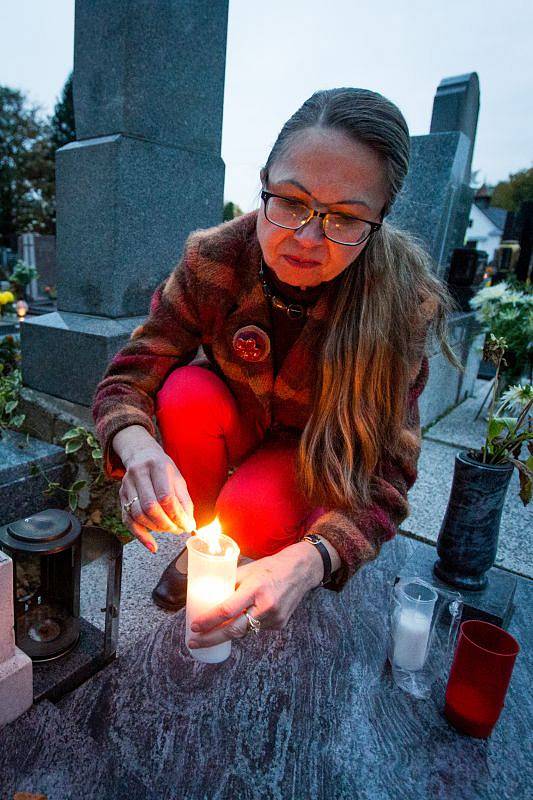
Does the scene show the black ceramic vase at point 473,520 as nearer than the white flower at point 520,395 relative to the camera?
Yes

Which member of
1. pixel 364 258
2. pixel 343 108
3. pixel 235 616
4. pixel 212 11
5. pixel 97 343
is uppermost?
pixel 212 11

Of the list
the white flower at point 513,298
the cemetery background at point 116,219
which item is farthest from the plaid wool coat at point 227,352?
the white flower at point 513,298

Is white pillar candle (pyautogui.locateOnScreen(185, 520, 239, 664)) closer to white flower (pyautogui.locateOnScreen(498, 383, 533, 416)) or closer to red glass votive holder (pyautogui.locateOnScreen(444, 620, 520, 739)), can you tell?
red glass votive holder (pyautogui.locateOnScreen(444, 620, 520, 739))

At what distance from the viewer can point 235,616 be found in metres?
1.10

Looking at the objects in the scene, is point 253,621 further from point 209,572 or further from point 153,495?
point 153,495

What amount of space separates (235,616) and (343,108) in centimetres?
123

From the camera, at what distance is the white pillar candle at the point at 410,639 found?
4.55 ft

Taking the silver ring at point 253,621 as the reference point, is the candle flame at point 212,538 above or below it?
above

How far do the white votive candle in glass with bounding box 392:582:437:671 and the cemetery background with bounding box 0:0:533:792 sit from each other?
991 mm

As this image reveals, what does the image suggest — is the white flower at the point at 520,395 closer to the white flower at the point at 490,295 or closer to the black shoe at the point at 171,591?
the black shoe at the point at 171,591

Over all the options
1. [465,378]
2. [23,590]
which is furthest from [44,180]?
[23,590]

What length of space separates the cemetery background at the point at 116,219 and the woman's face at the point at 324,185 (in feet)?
4.78

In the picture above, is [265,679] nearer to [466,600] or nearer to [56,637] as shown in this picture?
[56,637]

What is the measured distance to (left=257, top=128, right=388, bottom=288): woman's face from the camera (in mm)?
1270
